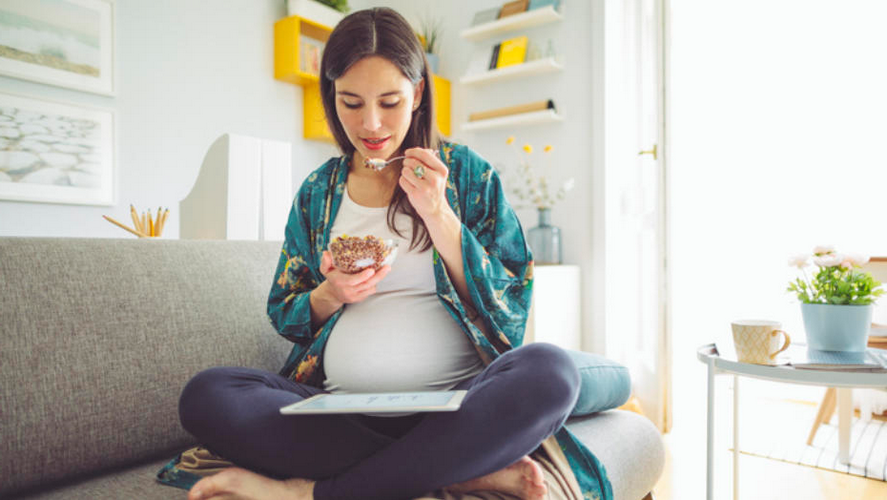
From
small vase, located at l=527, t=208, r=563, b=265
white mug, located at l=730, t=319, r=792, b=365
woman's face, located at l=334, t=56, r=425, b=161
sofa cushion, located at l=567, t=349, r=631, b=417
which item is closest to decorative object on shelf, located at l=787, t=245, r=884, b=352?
white mug, located at l=730, t=319, r=792, b=365

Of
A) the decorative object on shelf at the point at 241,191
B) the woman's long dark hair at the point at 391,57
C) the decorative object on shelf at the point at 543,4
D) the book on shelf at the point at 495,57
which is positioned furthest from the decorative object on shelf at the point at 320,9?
the woman's long dark hair at the point at 391,57

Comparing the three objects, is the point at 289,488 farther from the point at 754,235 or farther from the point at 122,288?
the point at 754,235

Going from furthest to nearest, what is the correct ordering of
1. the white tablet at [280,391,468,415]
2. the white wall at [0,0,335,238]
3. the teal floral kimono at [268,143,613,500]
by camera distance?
1. the white wall at [0,0,335,238]
2. the teal floral kimono at [268,143,613,500]
3. the white tablet at [280,391,468,415]

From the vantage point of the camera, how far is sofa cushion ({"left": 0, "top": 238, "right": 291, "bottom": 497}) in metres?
0.93

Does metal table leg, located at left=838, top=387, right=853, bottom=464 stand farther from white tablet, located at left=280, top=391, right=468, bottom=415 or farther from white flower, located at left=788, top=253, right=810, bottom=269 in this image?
white tablet, located at left=280, top=391, right=468, bottom=415

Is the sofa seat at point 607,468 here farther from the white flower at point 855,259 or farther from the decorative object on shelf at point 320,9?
the decorative object on shelf at point 320,9

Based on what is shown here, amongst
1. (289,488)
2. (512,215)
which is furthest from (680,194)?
(289,488)

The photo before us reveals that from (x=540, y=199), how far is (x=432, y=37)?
4.69ft

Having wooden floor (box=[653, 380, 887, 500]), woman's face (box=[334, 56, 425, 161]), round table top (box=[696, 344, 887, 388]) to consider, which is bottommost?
wooden floor (box=[653, 380, 887, 500])

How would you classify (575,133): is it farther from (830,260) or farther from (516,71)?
(830,260)

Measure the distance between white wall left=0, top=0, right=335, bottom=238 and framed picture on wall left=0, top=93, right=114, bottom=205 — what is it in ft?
0.16

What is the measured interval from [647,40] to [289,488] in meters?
2.40

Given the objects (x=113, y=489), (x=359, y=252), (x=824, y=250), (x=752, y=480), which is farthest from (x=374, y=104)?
(x=752, y=480)

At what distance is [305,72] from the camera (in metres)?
3.32
